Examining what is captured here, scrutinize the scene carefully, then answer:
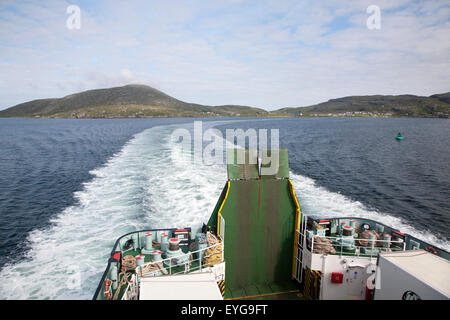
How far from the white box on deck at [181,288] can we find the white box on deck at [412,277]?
4.10 metres

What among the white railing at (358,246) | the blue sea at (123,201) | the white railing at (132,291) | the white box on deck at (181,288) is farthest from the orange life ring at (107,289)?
the white railing at (358,246)

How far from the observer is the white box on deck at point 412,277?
18.2 feet

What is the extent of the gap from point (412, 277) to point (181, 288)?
198 inches

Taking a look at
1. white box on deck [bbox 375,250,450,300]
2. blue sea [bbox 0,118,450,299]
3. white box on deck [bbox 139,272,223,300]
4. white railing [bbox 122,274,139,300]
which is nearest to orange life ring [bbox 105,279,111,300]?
white railing [bbox 122,274,139,300]

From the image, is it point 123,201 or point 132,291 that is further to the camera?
point 123,201

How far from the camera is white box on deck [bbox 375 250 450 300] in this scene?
5534mm

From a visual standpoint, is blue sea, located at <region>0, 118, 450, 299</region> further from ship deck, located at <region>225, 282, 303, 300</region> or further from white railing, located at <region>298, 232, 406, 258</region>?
white railing, located at <region>298, 232, 406, 258</region>

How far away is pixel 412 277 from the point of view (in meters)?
5.86

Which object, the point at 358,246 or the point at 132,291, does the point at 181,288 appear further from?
the point at 358,246

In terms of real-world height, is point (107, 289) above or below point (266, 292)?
above

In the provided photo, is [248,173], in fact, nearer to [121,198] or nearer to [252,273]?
[252,273]

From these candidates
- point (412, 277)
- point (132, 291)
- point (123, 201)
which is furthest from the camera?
point (123, 201)

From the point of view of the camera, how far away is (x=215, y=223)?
9.19 metres

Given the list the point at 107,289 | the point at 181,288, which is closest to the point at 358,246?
the point at 181,288
